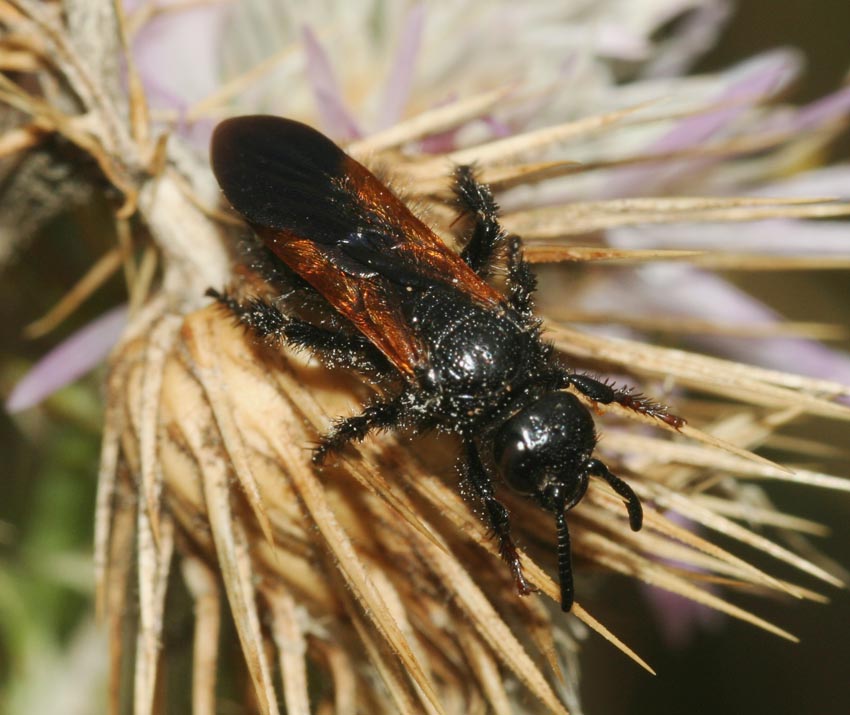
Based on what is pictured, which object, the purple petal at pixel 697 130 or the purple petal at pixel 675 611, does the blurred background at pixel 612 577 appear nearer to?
the purple petal at pixel 675 611

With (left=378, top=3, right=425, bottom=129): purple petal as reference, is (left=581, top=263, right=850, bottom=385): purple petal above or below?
below

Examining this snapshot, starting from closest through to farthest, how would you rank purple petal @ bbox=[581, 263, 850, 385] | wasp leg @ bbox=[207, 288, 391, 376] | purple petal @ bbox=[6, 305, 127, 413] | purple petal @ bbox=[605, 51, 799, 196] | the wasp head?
the wasp head < wasp leg @ bbox=[207, 288, 391, 376] < purple petal @ bbox=[6, 305, 127, 413] < purple petal @ bbox=[605, 51, 799, 196] < purple petal @ bbox=[581, 263, 850, 385]

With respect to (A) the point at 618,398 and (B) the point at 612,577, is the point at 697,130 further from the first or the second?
(B) the point at 612,577

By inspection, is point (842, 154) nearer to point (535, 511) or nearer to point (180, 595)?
point (535, 511)

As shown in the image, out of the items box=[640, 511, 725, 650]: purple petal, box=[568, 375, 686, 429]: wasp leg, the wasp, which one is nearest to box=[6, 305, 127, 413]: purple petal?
the wasp

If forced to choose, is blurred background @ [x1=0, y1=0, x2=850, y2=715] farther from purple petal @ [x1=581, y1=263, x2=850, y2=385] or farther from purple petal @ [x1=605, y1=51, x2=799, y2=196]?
purple petal @ [x1=605, y1=51, x2=799, y2=196]

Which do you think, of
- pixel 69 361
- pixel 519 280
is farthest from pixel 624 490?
pixel 69 361
